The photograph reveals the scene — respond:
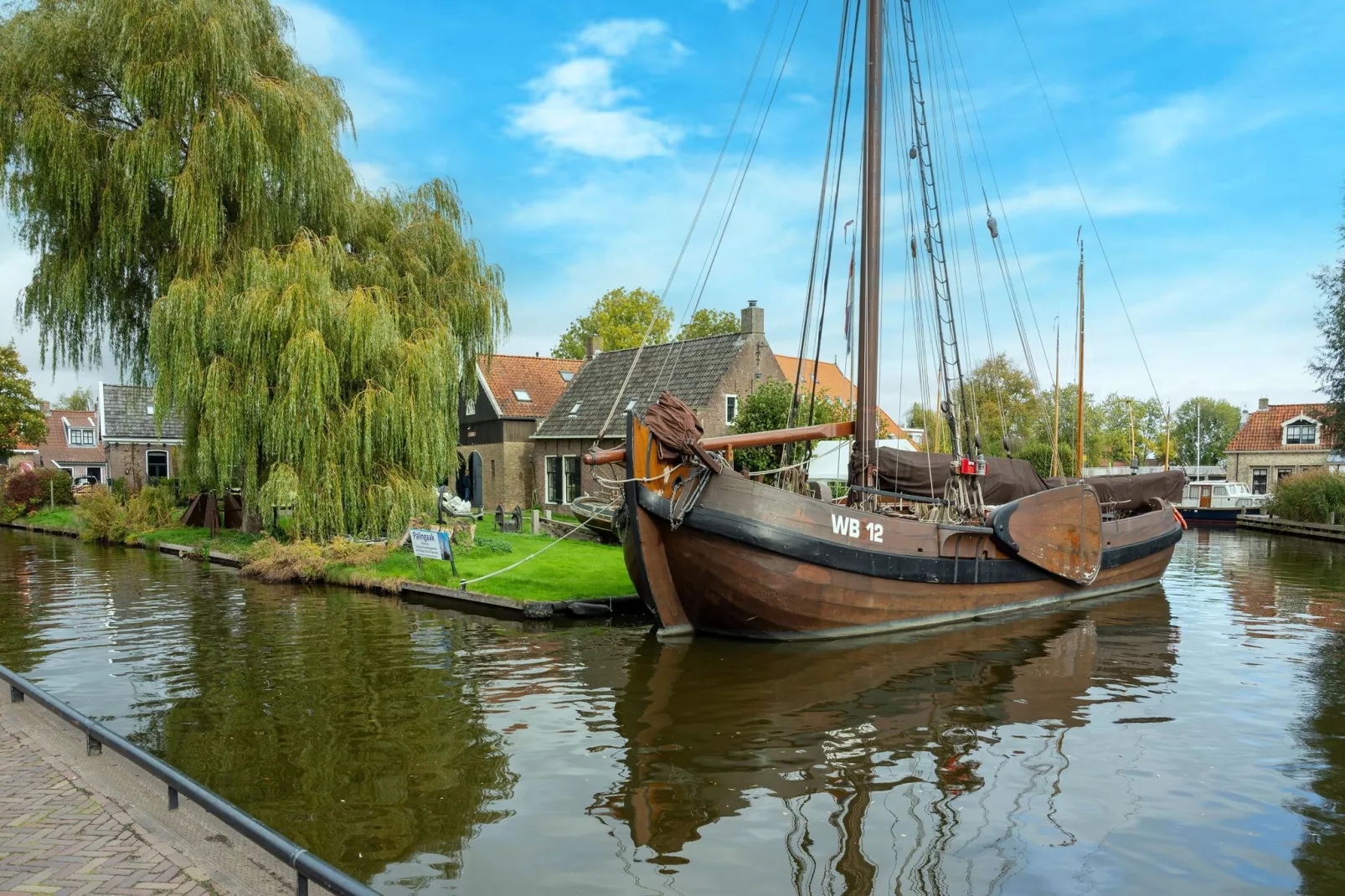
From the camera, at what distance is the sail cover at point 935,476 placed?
49.2ft

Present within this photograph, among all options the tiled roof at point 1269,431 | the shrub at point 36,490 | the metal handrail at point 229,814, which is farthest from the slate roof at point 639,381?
the tiled roof at point 1269,431

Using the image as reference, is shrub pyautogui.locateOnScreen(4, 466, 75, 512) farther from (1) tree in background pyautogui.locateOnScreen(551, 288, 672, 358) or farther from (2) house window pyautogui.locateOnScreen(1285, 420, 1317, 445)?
(2) house window pyautogui.locateOnScreen(1285, 420, 1317, 445)

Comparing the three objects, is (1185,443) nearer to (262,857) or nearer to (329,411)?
(329,411)

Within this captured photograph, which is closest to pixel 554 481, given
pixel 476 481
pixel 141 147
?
pixel 476 481

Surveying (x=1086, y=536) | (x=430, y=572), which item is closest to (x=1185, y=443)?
(x=1086, y=536)

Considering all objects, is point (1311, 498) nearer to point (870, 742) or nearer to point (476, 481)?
point (476, 481)

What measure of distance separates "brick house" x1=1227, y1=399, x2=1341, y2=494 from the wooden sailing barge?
36017 mm

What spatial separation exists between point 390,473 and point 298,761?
499 inches

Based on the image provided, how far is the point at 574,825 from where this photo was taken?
633 cm

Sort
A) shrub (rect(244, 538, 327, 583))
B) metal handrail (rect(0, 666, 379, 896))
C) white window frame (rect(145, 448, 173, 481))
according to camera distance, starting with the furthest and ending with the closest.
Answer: white window frame (rect(145, 448, 173, 481)) < shrub (rect(244, 538, 327, 583)) < metal handrail (rect(0, 666, 379, 896))

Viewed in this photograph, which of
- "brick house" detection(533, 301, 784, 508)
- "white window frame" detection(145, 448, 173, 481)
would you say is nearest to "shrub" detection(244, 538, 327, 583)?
"brick house" detection(533, 301, 784, 508)

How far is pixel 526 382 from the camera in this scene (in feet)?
109

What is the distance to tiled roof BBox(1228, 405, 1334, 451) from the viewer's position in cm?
4525

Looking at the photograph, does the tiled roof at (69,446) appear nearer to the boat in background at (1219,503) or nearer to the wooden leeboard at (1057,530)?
the wooden leeboard at (1057,530)
